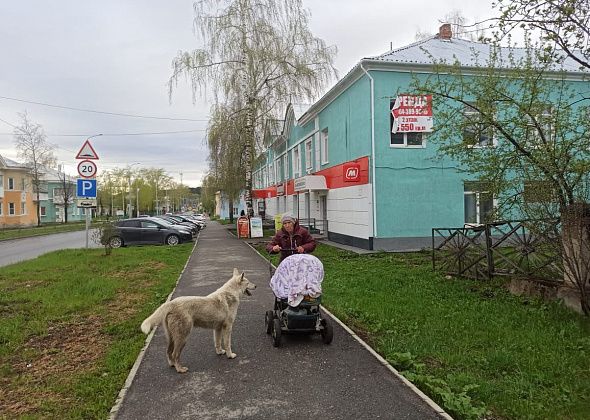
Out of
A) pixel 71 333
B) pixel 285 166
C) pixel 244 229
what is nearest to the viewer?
pixel 71 333

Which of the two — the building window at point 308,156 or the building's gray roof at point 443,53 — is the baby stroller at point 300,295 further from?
the building window at point 308,156

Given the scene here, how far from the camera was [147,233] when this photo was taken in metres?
22.7

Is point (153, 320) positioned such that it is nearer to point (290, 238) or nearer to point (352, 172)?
point (290, 238)

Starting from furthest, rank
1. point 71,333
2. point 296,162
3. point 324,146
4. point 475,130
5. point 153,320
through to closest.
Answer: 1. point 296,162
2. point 324,146
3. point 475,130
4. point 71,333
5. point 153,320

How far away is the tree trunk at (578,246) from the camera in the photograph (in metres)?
6.40

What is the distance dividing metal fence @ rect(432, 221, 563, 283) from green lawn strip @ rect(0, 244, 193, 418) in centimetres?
660

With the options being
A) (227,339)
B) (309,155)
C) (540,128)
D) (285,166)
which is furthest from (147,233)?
(540,128)

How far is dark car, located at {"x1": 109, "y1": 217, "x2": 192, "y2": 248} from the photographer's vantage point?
22273mm

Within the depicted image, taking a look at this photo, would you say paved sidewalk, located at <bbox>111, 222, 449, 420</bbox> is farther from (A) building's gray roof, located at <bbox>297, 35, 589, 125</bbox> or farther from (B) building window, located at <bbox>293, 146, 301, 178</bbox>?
(B) building window, located at <bbox>293, 146, 301, 178</bbox>

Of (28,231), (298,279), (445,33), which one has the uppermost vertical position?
(445,33)

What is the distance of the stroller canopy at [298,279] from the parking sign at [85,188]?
1093 cm

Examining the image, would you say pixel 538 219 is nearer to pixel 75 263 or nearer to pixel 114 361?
pixel 114 361

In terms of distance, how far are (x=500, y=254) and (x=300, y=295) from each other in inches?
208

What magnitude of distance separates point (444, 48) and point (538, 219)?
12838mm
